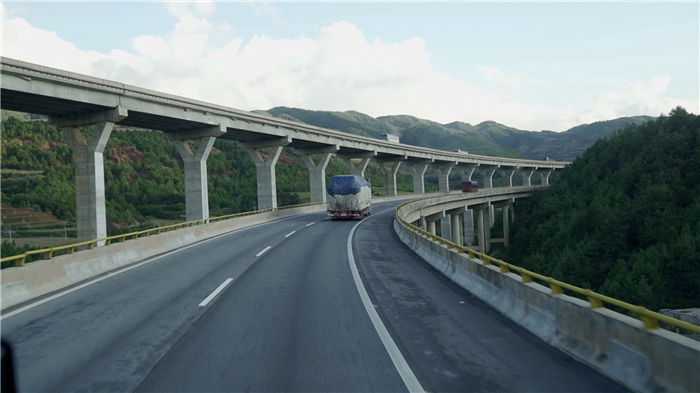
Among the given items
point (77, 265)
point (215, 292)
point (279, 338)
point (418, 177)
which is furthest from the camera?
point (418, 177)

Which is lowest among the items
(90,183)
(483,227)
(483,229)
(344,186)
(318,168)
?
(483,229)

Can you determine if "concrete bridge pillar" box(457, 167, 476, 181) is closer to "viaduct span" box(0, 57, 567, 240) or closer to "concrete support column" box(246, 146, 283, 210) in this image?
"viaduct span" box(0, 57, 567, 240)

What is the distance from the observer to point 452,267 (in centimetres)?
1481

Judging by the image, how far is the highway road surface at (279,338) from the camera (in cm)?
613

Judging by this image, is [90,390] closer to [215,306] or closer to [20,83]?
[215,306]

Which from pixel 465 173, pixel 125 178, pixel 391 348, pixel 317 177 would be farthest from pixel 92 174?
pixel 465 173

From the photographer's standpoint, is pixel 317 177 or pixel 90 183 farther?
pixel 317 177

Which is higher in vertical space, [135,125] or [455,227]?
[135,125]

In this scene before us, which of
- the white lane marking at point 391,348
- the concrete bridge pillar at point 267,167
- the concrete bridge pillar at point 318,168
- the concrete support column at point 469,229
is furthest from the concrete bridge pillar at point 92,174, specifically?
the concrete support column at point 469,229

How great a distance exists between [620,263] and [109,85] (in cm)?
5163

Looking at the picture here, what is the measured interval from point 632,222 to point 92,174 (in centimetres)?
6025

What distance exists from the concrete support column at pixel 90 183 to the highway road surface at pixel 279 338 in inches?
645

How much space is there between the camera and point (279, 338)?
26.6 ft

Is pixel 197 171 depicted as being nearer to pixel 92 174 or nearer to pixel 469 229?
pixel 92 174
